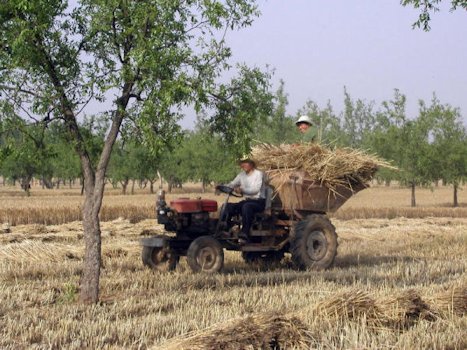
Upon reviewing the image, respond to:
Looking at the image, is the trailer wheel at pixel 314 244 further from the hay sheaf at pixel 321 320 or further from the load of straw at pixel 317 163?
the hay sheaf at pixel 321 320

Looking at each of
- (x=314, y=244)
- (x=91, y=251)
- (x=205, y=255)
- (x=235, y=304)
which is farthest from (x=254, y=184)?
(x=91, y=251)

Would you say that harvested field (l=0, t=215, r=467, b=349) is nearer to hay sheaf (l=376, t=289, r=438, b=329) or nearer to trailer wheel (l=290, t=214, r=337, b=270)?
hay sheaf (l=376, t=289, r=438, b=329)

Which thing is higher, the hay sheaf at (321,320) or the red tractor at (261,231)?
the red tractor at (261,231)

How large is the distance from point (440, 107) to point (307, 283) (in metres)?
37.2

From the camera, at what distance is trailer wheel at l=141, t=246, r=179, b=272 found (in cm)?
1152

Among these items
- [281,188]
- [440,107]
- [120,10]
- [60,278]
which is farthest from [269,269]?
[440,107]

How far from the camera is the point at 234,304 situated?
27.2 ft

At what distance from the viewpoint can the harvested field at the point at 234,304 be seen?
601cm

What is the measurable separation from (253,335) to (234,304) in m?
2.68

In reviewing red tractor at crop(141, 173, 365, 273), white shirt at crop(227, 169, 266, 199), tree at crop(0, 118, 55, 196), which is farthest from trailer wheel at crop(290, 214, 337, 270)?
tree at crop(0, 118, 55, 196)

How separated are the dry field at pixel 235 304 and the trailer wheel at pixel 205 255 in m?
0.27

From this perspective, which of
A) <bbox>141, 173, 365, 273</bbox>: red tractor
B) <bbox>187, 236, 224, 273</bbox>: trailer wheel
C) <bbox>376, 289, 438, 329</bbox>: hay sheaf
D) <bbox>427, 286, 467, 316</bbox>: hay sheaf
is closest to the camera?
<bbox>376, 289, 438, 329</bbox>: hay sheaf

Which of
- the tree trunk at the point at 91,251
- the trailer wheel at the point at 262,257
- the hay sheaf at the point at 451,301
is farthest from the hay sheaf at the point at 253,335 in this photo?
the trailer wheel at the point at 262,257

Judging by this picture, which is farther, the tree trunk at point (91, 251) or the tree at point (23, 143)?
the tree trunk at point (91, 251)
